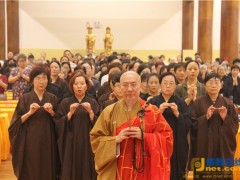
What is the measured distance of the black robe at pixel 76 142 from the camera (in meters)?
A: 6.15

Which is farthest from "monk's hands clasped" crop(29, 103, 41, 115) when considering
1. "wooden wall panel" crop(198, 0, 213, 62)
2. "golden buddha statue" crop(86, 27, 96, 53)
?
"golden buddha statue" crop(86, 27, 96, 53)

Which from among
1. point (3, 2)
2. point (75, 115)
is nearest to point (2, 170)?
point (75, 115)

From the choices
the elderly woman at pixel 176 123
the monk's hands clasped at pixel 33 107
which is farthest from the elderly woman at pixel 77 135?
the elderly woman at pixel 176 123

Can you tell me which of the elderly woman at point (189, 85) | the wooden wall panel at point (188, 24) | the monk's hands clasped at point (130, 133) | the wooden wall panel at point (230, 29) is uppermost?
the wooden wall panel at point (188, 24)

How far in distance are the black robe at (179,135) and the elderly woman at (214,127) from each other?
0.69ft

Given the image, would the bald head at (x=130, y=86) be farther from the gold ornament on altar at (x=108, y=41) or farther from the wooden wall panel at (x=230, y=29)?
the gold ornament on altar at (x=108, y=41)

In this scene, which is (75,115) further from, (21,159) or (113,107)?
(113,107)

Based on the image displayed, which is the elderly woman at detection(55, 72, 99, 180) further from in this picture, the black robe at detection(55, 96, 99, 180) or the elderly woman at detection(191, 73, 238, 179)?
the elderly woman at detection(191, 73, 238, 179)

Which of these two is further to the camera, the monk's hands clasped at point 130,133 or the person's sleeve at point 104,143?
the person's sleeve at point 104,143

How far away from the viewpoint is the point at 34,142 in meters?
6.25

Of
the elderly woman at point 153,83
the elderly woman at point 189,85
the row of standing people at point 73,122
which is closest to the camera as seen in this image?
the row of standing people at point 73,122

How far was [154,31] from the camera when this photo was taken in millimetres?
29906

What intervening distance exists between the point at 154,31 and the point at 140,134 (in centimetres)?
2588

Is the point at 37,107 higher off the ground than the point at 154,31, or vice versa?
the point at 154,31
